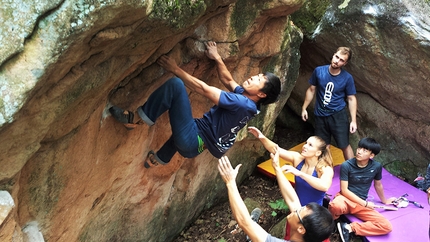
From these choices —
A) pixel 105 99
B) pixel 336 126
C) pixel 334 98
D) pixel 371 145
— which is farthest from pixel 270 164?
pixel 105 99

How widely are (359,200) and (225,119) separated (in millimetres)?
2644

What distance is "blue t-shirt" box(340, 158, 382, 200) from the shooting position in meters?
5.33

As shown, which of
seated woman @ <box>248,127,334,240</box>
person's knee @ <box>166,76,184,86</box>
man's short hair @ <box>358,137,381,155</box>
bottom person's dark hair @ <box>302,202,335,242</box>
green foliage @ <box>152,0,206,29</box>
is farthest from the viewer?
man's short hair @ <box>358,137,381,155</box>

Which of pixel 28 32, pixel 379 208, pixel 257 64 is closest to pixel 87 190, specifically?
pixel 28 32

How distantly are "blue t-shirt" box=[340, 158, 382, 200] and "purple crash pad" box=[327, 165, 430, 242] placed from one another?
46 cm

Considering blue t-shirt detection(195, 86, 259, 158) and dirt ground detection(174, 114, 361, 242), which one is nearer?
blue t-shirt detection(195, 86, 259, 158)

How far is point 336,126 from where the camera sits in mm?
6188

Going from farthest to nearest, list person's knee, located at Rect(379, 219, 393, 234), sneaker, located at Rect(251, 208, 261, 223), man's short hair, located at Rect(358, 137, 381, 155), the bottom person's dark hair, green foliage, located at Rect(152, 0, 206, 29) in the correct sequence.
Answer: sneaker, located at Rect(251, 208, 261, 223) → person's knee, located at Rect(379, 219, 393, 234) → man's short hair, located at Rect(358, 137, 381, 155) → the bottom person's dark hair → green foliage, located at Rect(152, 0, 206, 29)

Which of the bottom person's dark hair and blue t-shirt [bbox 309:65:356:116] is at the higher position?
the bottom person's dark hair

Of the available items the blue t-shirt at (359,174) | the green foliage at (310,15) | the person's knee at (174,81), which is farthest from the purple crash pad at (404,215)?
the person's knee at (174,81)

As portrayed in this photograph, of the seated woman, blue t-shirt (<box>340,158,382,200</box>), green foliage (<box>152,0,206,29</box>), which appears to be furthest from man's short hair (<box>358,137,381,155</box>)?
green foliage (<box>152,0,206,29</box>)

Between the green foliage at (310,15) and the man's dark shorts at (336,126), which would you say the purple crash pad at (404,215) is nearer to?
the man's dark shorts at (336,126)

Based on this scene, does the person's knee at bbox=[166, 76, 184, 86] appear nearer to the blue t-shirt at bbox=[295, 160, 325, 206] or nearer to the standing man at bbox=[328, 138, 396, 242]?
the blue t-shirt at bbox=[295, 160, 325, 206]

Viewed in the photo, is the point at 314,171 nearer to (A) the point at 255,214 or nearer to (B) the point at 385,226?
(B) the point at 385,226
